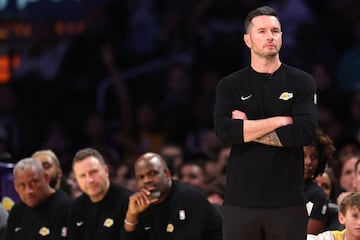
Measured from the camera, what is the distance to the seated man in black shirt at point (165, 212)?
293 inches

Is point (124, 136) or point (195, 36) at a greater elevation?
point (195, 36)

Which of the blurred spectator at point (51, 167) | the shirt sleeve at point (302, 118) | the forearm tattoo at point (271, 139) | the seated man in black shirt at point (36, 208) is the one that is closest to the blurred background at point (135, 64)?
the blurred spectator at point (51, 167)

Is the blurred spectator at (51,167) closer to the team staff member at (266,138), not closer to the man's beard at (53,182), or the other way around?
the man's beard at (53,182)

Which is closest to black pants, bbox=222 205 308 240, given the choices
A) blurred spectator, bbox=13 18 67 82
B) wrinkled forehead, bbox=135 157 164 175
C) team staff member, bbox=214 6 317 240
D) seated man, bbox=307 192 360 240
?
team staff member, bbox=214 6 317 240

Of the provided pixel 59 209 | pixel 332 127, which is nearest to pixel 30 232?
pixel 59 209

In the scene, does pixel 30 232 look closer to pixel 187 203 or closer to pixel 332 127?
pixel 187 203

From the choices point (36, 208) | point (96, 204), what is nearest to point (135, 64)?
point (36, 208)

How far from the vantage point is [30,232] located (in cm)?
821

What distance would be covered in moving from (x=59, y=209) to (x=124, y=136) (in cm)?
346

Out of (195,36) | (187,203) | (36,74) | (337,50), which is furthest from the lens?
(36,74)

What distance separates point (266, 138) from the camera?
5.33 meters

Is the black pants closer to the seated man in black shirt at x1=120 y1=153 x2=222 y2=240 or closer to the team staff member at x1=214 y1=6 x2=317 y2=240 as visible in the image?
the team staff member at x1=214 y1=6 x2=317 y2=240

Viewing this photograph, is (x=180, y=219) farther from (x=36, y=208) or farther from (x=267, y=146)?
(x=267, y=146)

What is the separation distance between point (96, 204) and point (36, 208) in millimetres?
534
